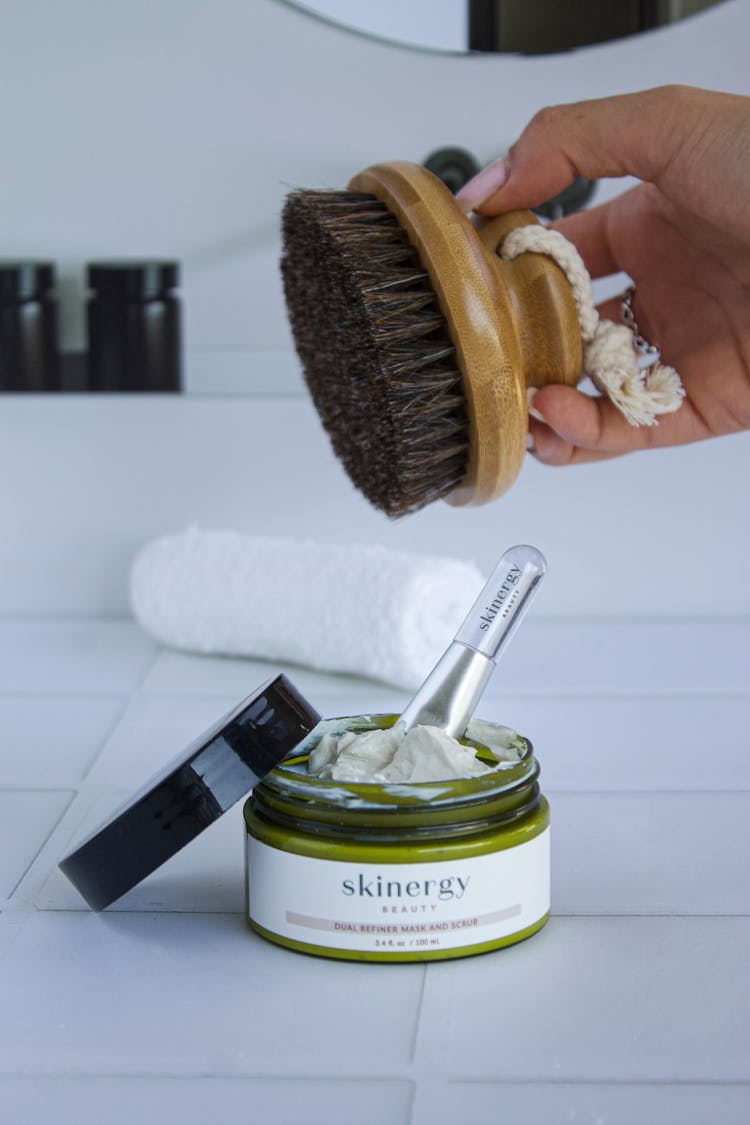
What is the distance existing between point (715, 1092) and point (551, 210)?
0.78 meters

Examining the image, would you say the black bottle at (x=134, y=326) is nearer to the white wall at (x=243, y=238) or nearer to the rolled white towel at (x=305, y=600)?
the white wall at (x=243, y=238)

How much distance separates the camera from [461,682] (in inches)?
22.9

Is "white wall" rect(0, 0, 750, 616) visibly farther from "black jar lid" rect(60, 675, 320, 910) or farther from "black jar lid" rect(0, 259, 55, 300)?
"black jar lid" rect(60, 675, 320, 910)

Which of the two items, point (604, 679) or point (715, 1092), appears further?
point (604, 679)

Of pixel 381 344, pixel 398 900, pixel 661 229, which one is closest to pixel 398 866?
pixel 398 900

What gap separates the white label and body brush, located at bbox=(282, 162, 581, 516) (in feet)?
0.79

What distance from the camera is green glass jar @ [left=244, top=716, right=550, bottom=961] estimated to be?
1.64ft

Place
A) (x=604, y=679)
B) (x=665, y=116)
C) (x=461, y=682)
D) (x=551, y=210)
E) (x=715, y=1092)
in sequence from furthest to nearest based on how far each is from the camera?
(x=551, y=210)
(x=604, y=679)
(x=665, y=116)
(x=461, y=682)
(x=715, y=1092)

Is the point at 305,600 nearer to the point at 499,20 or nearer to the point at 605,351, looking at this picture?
the point at 605,351

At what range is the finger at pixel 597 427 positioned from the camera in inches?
29.0

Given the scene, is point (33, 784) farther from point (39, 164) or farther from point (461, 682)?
point (39, 164)

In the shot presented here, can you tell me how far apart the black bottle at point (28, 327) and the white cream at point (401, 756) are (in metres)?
0.64

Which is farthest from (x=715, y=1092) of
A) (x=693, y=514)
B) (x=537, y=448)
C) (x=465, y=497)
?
(x=693, y=514)

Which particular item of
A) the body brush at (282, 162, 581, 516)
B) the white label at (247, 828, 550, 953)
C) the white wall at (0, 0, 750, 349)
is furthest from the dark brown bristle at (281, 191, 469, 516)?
the white wall at (0, 0, 750, 349)
